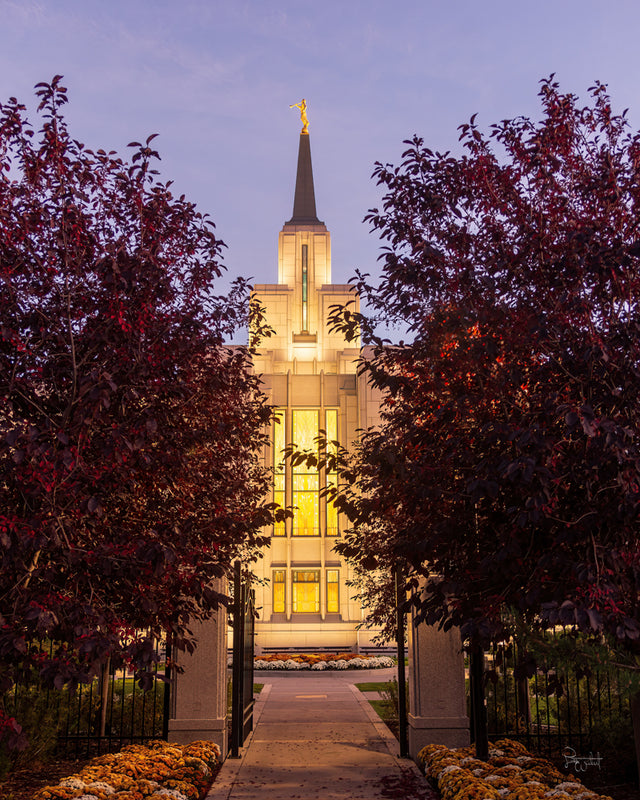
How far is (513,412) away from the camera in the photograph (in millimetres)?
7090

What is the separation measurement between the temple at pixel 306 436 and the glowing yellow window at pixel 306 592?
0.16ft

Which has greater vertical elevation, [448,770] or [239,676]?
[239,676]

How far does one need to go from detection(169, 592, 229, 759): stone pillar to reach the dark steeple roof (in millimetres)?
35861

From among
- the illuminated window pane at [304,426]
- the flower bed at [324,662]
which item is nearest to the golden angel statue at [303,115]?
the illuminated window pane at [304,426]

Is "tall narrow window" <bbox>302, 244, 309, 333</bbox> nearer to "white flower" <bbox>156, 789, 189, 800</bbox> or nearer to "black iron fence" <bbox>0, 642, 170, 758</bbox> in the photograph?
"black iron fence" <bbox>0, 642, 170, 758</bbox>

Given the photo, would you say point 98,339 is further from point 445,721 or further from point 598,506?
point 445,721

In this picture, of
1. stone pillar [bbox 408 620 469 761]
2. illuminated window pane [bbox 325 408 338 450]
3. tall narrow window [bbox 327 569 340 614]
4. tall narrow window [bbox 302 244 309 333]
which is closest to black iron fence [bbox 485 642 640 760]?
stone pillar [bbox 408 620 469 761]

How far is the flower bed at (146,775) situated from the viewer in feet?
25.5

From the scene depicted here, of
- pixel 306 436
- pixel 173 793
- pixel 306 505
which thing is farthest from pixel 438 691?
pixel 306 436

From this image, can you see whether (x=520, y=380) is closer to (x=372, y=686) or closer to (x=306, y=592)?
(x=372, y=686)

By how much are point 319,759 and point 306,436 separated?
2670 centimetres

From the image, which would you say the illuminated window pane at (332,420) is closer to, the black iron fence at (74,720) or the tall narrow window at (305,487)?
the tall narrow window at (305,487)

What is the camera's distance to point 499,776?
8.20m

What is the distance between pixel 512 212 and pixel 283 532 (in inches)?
1207
